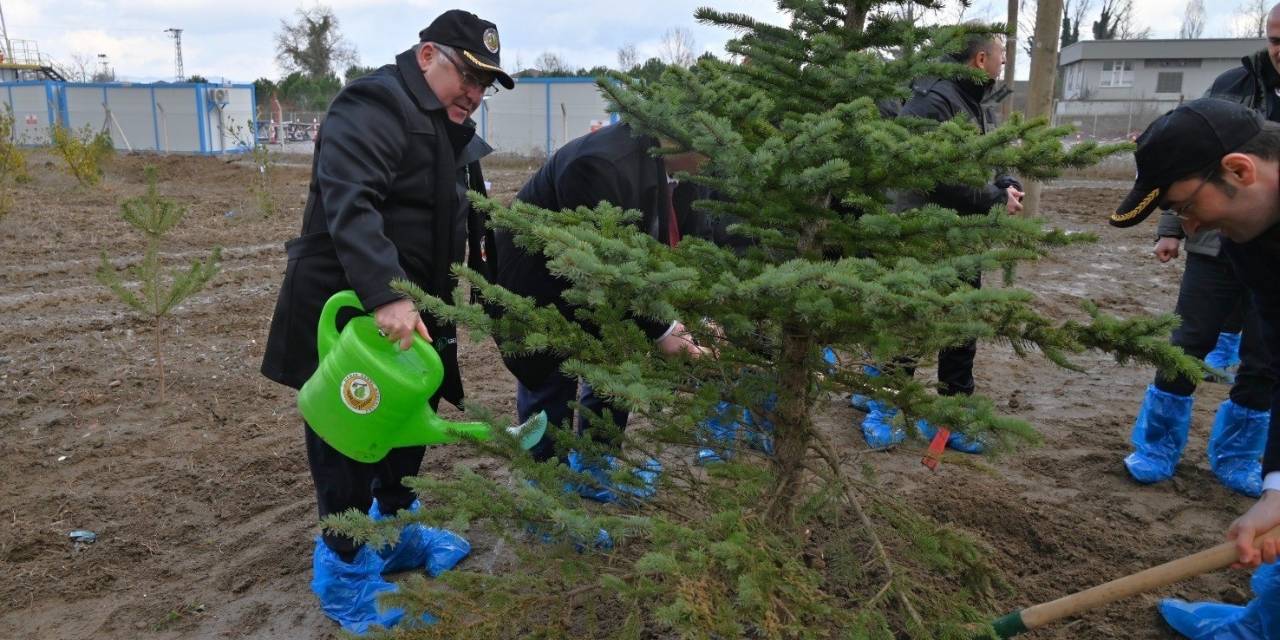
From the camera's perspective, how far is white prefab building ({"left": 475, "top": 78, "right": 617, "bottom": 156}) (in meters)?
31.0

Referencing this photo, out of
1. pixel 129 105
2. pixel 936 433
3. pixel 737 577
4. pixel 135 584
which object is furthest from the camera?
pixel 129 105

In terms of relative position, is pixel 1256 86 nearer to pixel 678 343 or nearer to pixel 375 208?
pixel 678 343

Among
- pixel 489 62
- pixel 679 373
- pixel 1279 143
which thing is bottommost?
pixel 679 373

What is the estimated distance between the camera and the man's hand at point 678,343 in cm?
226

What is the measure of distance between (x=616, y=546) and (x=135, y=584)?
6.76ft

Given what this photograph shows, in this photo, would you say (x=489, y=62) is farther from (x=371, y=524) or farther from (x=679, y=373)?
(x=371, y=524)

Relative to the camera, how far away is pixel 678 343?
2.46 metres

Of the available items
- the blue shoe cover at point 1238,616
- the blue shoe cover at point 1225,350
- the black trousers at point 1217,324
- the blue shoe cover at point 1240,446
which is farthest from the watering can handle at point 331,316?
the blue shoe cover at point 1225,350

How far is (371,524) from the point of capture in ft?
6.74

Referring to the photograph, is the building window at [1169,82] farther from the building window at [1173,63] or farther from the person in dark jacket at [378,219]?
the person in dark jacket at [378,219]

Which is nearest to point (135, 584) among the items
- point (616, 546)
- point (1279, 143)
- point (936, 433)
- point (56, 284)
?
point (616, 546)

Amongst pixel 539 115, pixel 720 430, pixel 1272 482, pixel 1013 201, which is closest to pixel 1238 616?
pixel 1272 482

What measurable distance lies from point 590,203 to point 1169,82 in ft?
174

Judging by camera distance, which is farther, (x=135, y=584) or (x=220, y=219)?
(x=220, y=219)
